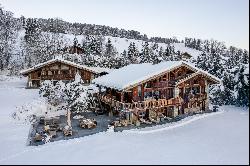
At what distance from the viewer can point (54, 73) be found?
60.7m

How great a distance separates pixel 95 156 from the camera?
79.6ft

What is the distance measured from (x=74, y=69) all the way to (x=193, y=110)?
28191 mm

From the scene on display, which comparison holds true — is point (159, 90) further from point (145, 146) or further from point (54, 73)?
point (54, 73)

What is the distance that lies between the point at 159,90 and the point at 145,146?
41.9ft

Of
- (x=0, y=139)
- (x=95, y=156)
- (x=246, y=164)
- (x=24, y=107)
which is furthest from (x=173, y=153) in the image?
(x=24, y=107)

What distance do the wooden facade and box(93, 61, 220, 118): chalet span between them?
66.9ft

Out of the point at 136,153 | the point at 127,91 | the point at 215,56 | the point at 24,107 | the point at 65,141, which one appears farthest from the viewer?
the point at 215,56

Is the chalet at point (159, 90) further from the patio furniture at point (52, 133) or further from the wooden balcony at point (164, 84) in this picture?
the patio furniture at point (52, 133)

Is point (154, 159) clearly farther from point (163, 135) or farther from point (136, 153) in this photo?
point (163, 135)

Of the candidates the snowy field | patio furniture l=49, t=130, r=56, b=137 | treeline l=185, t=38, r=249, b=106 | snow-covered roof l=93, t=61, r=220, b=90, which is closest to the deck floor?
patio furniture l=49, t=130, r=56, b=137

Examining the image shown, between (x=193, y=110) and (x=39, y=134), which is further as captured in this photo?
(x=193, y=110)

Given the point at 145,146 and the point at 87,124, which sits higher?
the point at 87,124

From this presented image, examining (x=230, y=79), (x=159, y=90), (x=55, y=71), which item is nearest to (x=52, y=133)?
(x=159, y=90)

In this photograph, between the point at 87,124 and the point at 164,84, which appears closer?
the point at 87,124
